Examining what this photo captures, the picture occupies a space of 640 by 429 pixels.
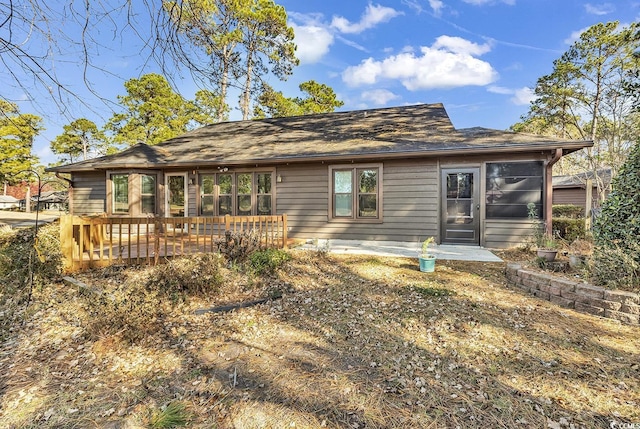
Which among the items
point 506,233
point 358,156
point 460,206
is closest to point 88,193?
point 358,156

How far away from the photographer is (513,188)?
23.5 feet

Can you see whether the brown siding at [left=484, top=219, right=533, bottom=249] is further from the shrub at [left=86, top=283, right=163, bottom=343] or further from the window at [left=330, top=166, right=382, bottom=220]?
the shrub at [left=86, top=283, right=163, bottom=343]

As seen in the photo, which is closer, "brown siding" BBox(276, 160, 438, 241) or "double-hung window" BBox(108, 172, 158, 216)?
"brown siding" BBox(276, 160, 438, 241)

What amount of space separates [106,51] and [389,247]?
6336mm

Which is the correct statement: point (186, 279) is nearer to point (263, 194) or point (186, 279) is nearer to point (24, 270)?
point (24, 270)

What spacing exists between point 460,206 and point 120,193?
10024mm

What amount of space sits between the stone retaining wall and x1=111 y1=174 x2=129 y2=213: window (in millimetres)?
10399

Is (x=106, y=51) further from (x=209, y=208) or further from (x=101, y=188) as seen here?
(x=101, y=188)

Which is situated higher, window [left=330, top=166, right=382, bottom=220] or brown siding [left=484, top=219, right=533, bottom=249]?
window [left=330, top=166, right=382, bottom=220]

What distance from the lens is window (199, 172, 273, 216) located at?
29.9ft

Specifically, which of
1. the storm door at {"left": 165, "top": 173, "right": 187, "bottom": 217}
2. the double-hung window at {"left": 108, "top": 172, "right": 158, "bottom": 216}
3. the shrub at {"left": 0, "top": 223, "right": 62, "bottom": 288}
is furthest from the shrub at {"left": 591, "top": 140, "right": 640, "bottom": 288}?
the double-hung window at {"left": 108, "top": 172, "right": 158, "bottom": 216}

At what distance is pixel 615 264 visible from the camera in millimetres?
3689

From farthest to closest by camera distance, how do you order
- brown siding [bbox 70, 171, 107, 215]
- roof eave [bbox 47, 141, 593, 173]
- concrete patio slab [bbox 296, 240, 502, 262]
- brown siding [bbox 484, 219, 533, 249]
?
brown siding [bbox 70, 171, 107, 215] < brown siding [bbox 484, 219, 533, 249] < roof eave [bbox 47, 141, 593, 173] < concrete patio slab [bbox 296, 240, 502, 262]

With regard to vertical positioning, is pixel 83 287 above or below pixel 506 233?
below
